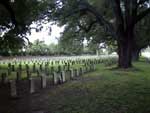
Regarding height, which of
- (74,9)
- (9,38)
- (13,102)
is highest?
(74,9)

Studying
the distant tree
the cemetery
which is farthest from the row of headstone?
the distant tree

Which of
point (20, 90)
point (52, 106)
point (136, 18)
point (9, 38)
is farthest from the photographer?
point (9, 38)

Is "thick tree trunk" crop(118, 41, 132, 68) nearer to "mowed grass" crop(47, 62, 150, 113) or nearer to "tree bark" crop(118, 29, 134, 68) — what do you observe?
"tree bark" crop(118, 29, 134, 68)

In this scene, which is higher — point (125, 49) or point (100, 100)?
point (125, 49)

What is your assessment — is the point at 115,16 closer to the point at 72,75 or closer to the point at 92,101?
the point at 72,75

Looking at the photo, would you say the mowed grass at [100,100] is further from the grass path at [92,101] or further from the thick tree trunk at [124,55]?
the thick tree trunk at [124,55]

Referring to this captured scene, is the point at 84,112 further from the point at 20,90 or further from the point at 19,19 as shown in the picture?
the point at 19,19

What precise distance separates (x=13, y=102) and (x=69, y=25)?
54.1 ft

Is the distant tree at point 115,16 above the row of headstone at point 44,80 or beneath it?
above

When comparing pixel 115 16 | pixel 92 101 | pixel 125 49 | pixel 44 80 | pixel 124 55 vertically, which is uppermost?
pixel 115 16

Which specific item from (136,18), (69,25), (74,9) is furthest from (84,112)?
(69,25)

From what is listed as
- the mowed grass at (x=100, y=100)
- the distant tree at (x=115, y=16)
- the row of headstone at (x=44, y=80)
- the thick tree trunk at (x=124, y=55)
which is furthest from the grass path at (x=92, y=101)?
the thick tree trunk at (x=124, y=55)

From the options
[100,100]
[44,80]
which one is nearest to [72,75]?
[44,80]

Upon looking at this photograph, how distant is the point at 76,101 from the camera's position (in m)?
9.36
